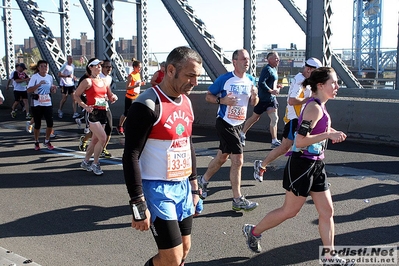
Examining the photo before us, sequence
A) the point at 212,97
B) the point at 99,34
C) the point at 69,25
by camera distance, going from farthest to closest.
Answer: the point at 69,25
the point at 99,34
the point at 212,97

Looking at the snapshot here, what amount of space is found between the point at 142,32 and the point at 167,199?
20479 millimetres

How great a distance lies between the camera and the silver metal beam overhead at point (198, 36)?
1695 cm

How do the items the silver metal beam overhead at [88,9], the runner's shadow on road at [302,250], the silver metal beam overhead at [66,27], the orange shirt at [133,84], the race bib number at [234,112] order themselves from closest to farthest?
the runner's shadow on road at [302,250] < the race bib number at [234,112] < the orange shirt at [133,84] < the silver metal beam overhead at [66,27] < the silver metal beam overhead at [88,9]

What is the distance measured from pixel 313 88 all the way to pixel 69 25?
951 inches

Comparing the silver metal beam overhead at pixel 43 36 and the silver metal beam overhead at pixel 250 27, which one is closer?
the silver metal beam overhead at pixel 250 27

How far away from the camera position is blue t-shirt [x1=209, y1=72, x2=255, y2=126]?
19.7 feet

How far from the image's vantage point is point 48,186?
7.38m

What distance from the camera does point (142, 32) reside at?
22.8 m

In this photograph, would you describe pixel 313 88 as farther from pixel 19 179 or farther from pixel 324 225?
pixel 19 179

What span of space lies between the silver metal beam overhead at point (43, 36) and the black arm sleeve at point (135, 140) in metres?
18.1

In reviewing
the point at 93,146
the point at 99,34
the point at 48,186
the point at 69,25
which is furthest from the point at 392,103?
the point at 69,25

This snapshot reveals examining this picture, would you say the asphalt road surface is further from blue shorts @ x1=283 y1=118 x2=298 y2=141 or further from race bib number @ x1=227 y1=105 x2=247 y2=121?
race bib number @ x1=227 y1=105 x2=247 y2=121

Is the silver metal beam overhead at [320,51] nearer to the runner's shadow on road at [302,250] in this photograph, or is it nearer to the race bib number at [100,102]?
the race bib number at [100,102]

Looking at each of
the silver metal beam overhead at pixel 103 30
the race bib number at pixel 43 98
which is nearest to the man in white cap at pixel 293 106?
the race bib number at pixel 43 98
